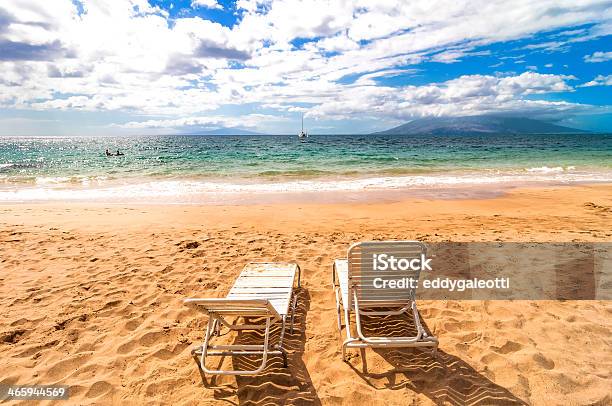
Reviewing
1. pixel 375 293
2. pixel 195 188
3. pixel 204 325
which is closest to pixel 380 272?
pixel 375 293

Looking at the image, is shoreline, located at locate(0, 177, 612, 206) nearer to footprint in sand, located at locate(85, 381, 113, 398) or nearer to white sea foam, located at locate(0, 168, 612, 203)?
white sea foam, located at locate(0, 168, 612, 203)

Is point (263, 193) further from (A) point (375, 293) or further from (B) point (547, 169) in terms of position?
(B) point (547, 169)

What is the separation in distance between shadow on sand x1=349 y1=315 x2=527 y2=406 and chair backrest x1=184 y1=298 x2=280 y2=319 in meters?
1.17

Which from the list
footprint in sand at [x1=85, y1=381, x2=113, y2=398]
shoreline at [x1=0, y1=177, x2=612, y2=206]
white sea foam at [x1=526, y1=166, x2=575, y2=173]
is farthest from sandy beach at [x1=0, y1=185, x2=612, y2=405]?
white sea foam at [x1=526, y1=166, x2=575, y2=173]

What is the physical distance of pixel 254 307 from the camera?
11.4 ft

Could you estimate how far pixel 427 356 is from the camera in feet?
12.5

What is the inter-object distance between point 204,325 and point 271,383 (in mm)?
1482

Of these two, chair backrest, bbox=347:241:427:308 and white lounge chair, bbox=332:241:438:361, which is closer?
white lounge chair, bbox=332:241:438:361

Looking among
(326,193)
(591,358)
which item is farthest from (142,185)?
(591,358)

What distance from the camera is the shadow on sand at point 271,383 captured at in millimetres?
3283

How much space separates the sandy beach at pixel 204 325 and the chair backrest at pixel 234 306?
66cm

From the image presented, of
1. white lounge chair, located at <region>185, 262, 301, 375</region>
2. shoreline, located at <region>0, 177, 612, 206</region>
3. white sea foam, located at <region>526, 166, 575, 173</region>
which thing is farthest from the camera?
white sea foam, located at <region>526, 166, 575, 173</region>

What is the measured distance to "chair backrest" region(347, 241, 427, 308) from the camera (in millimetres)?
3715

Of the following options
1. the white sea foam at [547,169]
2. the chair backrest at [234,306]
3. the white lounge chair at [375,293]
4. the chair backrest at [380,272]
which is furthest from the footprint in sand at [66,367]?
the white sea foam at [547,169]
